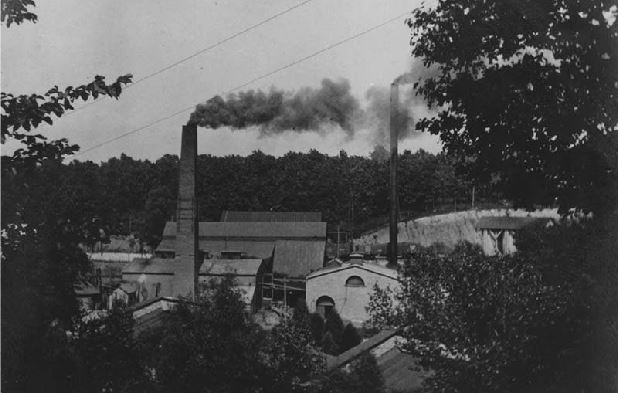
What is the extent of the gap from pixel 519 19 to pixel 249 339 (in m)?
7.69

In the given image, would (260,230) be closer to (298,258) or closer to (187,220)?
(298,258)

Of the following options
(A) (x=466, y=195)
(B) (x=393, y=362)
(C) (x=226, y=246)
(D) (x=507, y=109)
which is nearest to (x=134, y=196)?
(C) (x=226, y=246)

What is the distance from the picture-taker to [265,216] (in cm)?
7125

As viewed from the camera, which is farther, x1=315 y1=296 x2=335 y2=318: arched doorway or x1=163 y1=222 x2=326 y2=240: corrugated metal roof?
x1=163 y1=222 x2=326 y2=240: corrugated metal roof

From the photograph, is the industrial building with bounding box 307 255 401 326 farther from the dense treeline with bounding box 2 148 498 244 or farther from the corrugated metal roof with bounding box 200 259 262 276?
the dense treeline with bounding box 2 148 498 244

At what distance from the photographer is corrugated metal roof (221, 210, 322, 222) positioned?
68.4 meters

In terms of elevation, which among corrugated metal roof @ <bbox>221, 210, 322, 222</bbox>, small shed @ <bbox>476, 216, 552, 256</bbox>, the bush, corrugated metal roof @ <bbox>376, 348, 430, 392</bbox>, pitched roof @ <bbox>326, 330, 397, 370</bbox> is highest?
corrugated metal roof @ <bbox>221, 210, 322, 222</bbox>

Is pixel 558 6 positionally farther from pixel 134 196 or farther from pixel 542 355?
pixel 134 196

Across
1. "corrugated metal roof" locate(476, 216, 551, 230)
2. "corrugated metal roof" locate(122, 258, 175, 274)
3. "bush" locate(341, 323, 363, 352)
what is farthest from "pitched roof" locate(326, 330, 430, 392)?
"corrugated metal roof" locate(476, 216, 551, 230)

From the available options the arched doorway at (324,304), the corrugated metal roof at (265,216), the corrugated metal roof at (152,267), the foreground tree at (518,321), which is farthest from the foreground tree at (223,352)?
the corrugated metal roof at (265,216)

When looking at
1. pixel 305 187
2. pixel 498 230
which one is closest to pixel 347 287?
pixel 498 230

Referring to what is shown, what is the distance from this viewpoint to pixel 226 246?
180 ft

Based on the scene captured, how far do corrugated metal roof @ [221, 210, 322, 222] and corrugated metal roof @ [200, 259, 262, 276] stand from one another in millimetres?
25139

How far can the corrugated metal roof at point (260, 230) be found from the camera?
2163 inches
